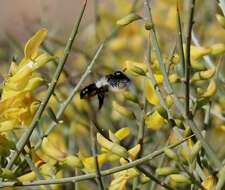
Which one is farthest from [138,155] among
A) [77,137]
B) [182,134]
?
[77,137]

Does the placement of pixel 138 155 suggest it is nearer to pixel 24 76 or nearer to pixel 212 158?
pixel 212 158

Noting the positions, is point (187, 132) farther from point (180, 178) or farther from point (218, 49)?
point (218, 49)

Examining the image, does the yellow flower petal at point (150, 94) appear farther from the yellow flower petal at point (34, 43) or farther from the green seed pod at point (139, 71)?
the yellow flower petal at point (34, 43)

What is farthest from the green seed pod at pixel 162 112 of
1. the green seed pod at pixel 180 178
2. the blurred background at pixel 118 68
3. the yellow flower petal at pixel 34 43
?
the yellow flower petal at pixel 34 43

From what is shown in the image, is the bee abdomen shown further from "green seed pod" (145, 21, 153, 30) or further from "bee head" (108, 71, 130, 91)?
"green seed pod" (145, 21, 153, 30)

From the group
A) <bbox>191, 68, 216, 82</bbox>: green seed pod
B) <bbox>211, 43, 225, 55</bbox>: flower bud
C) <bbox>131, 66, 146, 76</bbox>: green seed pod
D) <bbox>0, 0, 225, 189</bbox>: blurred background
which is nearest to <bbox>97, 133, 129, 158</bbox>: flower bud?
<bbox>0, 0, 225, 189</bbox>: blurred background

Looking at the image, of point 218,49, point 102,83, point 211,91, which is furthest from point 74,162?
point 218,49
